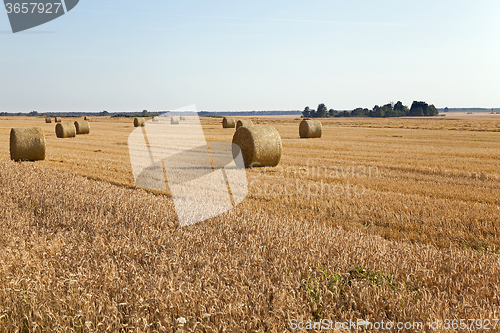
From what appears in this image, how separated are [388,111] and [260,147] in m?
137

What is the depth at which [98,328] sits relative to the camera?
310cm

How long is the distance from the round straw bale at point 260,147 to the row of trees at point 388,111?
133m

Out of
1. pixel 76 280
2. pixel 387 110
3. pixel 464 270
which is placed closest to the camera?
pixel 76 280

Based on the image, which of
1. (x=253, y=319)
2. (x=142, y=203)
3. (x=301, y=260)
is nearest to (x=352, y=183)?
(x=142, y=203)

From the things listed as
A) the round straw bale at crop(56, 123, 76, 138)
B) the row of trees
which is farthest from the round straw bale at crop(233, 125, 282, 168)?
the row of trees

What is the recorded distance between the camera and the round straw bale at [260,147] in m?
15.0

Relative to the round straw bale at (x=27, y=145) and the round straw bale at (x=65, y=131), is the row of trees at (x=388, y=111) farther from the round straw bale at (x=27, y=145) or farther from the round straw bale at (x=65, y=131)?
the round straw bale at (x=27, y=145)

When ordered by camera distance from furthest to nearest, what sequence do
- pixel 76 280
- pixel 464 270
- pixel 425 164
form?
1. pixel 425 164
2. pixel 464 270
3. pixel 76 280

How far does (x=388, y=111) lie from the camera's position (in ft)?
462

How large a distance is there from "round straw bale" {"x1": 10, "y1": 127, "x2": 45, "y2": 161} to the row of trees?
13583 cm

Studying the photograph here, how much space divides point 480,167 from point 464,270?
38.4 ft

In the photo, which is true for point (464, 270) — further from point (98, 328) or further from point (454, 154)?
point (454, 154)

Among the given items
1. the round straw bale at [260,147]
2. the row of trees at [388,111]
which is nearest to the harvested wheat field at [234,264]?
the round straw bale at [260,147]

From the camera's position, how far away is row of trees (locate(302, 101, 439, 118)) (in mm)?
141375
